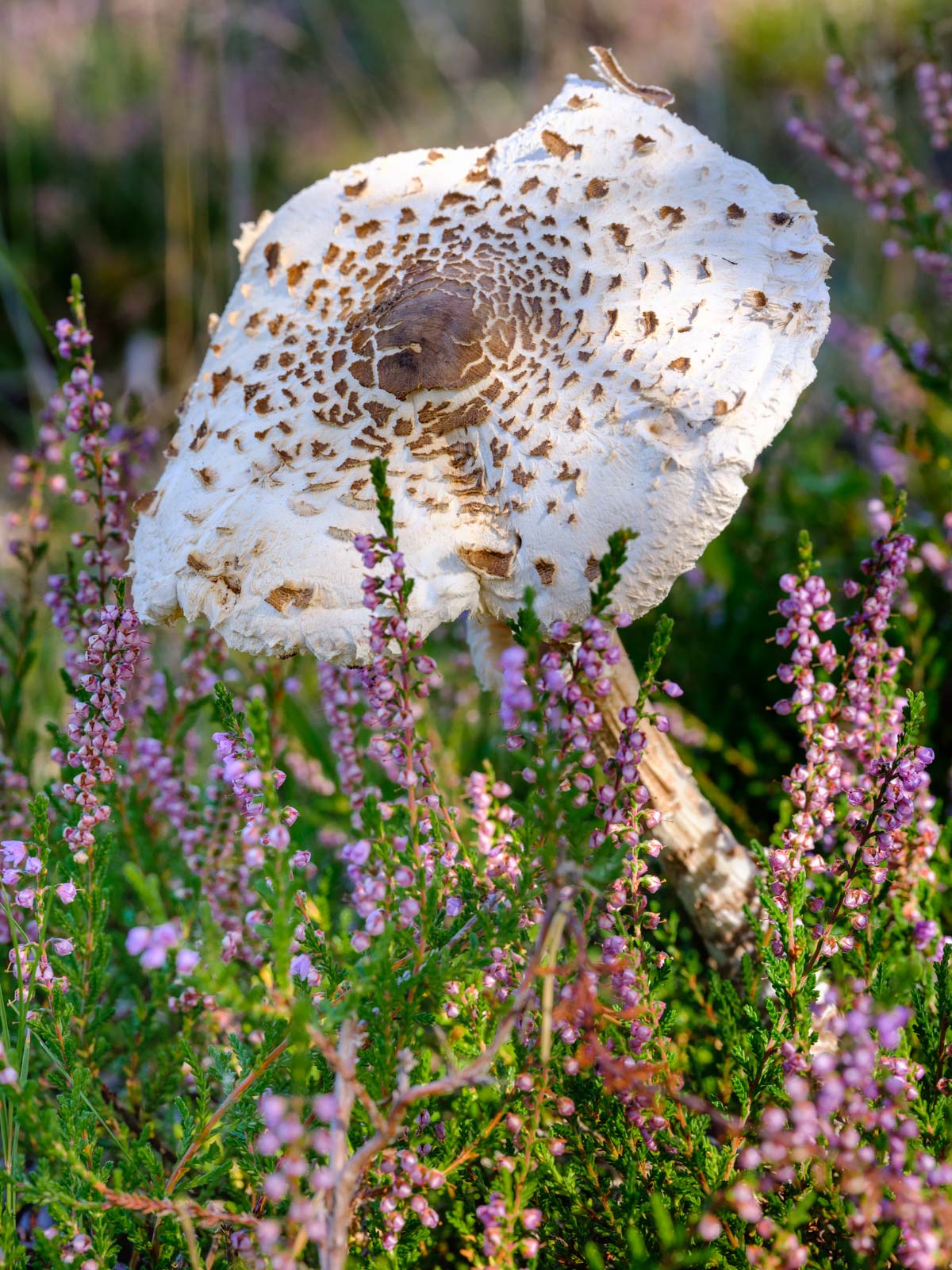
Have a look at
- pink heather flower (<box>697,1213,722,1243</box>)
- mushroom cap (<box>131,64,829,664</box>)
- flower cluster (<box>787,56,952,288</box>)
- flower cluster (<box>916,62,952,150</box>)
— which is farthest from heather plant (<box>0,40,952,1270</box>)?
flower cluster (<box>916,62,952,150</box>)

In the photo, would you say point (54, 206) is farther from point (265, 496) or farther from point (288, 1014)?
point (288, 1014)

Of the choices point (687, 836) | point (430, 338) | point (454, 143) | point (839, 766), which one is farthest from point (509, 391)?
point (454, 143)

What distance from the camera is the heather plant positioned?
45.7 inches

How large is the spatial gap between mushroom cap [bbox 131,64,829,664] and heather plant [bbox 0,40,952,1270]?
0.10 meters

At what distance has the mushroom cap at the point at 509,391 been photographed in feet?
5.14

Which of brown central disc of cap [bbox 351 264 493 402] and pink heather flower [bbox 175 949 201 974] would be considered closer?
pink heather flower [bbox 175 949 201 974]

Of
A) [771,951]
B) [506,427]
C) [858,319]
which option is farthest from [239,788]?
[858,319]

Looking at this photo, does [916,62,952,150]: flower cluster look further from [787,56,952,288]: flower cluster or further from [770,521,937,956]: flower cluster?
[770,521,937,956]: flower cluster

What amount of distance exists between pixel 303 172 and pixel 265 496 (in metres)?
7.10

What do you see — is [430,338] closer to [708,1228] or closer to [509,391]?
[509,391]

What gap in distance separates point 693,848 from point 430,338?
1100 mm

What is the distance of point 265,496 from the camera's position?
67.0 inches

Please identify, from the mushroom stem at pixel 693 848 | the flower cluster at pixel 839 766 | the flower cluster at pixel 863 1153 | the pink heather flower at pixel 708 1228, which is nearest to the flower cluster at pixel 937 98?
the flower cluster at pixel 839 766

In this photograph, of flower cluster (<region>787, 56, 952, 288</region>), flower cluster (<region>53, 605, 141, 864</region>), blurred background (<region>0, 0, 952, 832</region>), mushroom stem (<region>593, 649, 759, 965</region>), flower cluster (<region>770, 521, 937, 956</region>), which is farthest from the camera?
blurred background (<region>0, 0, 952, 832</region>)
